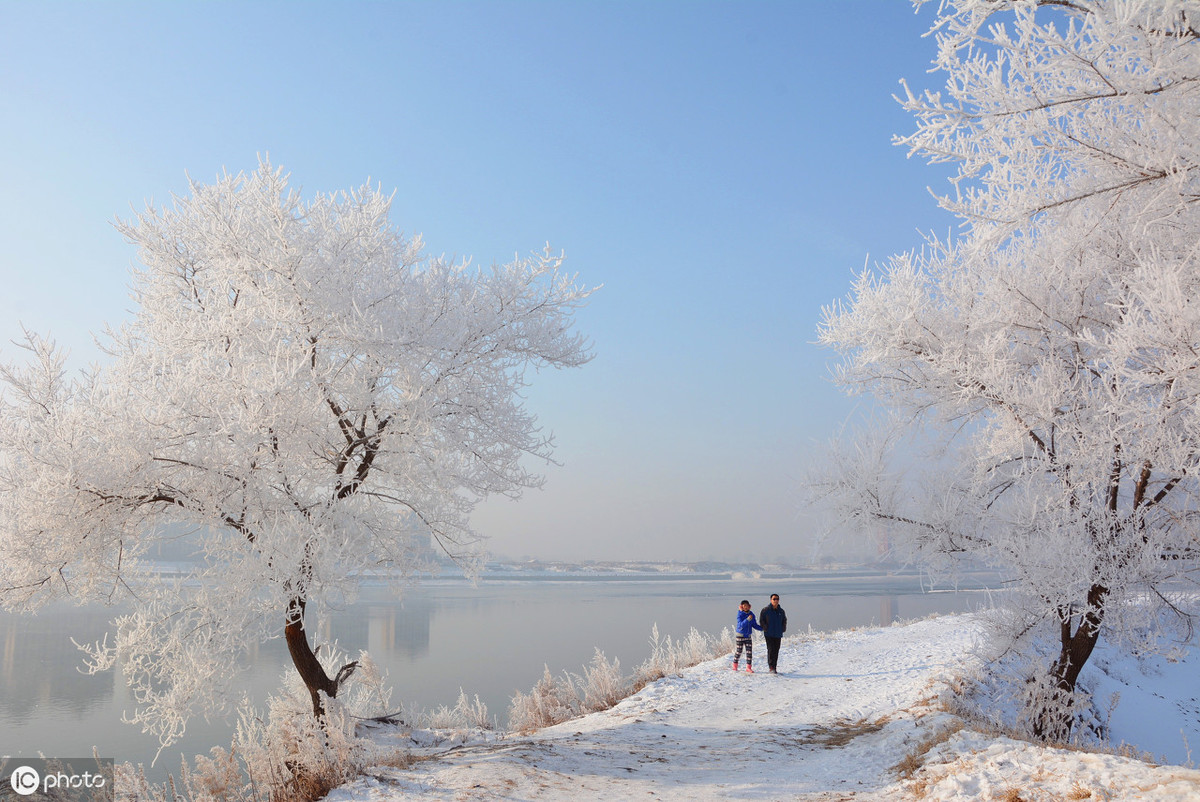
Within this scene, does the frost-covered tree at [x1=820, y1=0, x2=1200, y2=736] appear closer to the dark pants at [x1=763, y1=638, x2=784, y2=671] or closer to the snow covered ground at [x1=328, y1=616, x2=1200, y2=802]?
the snow covered ground at [x1=328, y1=616, x2=1200, y2=802]

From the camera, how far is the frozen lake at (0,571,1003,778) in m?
13.0

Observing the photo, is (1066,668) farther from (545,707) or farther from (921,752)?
(545,707)

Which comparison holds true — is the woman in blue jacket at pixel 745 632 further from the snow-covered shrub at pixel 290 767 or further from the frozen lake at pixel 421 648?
the snow-covered shrub at pixel 290 767

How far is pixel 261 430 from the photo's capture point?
6.56 metres

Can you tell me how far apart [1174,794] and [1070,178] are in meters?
5.72

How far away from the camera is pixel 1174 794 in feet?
14.1

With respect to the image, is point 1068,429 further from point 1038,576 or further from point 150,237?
point 150,237

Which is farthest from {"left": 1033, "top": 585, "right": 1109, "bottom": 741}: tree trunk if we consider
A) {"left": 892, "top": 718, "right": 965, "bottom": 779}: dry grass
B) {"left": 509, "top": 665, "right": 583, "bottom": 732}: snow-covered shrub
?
{"left": 509, "top": 665, "right": 583, "bottom": 732}: snow-covered shrub

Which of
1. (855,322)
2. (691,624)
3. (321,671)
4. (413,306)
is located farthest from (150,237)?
(691,624)

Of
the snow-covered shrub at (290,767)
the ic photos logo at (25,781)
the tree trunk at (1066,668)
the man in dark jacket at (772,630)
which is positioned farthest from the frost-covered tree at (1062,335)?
the ic photos logo at (25,781)

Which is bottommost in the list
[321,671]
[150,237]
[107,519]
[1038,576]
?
[321,671]

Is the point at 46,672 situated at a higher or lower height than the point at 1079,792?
lower

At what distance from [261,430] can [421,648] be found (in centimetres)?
1811

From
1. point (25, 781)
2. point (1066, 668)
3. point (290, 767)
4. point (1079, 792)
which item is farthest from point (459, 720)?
point (1079, 792)
